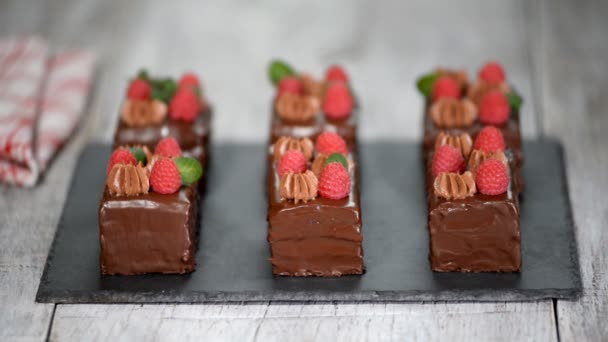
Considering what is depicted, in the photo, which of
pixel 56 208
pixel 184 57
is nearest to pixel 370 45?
pixel 184 57

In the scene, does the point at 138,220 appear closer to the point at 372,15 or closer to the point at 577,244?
the point at 577,244

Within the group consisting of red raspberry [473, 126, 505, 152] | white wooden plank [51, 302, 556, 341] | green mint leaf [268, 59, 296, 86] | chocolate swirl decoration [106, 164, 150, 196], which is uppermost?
green mint leaf [268, 59, 296, 86]

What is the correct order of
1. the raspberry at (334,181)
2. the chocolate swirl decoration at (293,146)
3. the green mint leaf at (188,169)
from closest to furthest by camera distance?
1. the raspberry at (334,181)
2. the green mint leaf at (188,169)
3. the chocolate swirl decoration at (293,146)

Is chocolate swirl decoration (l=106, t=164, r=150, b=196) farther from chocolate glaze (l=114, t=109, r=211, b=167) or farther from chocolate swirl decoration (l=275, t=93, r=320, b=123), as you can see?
chocolate swirl decoration (l=275, t=93, r=320, b=123)

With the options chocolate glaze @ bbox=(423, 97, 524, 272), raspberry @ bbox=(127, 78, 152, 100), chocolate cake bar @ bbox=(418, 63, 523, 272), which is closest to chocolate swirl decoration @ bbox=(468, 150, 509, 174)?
chocolate cake bar @ bbox=(418, 63, 523, 272)

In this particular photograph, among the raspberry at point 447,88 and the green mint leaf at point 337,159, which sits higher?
the raspberry at point 447,88

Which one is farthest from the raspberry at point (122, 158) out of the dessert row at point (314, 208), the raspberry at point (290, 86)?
the raspberry at point (290, 86)

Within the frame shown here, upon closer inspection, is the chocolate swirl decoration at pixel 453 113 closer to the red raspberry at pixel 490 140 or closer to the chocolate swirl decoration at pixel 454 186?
the red raspberry at pixel 490 140

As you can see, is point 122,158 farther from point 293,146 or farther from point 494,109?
point 494,109
